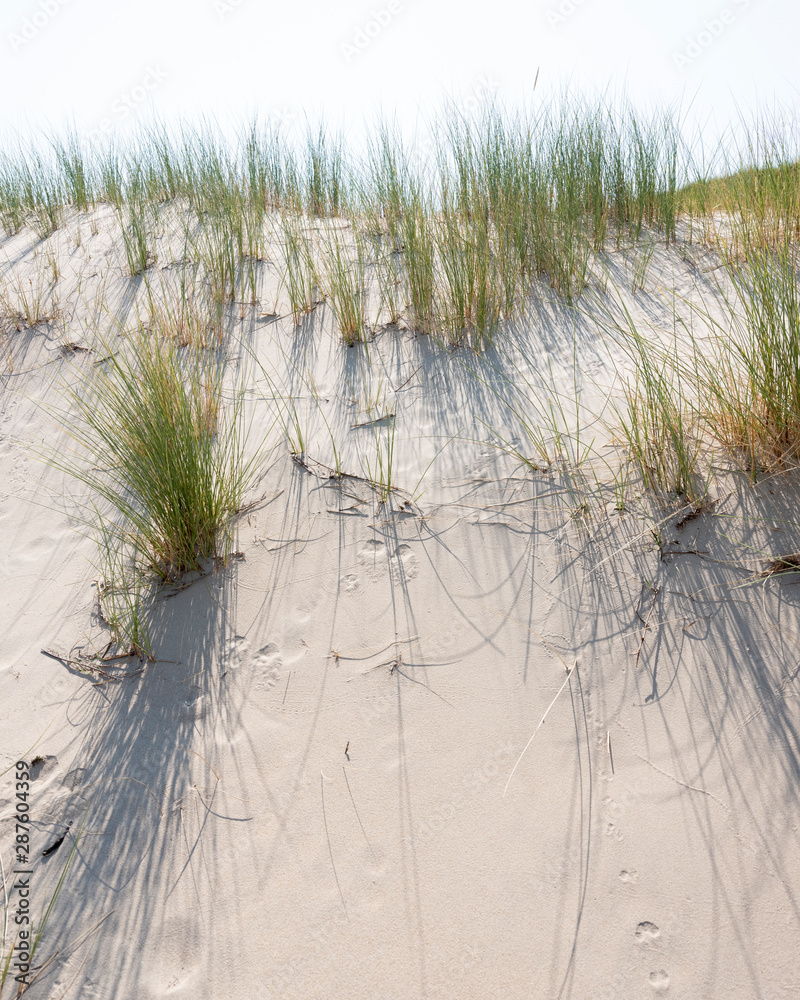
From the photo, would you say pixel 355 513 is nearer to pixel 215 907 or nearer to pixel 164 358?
pixel 164 358

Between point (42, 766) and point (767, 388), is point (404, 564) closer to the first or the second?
point (42, 766)

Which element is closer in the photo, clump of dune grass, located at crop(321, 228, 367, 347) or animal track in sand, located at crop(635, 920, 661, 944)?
animal track in sand, located at crop(635, 920, 661, 944)

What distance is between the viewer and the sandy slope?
1.24 m

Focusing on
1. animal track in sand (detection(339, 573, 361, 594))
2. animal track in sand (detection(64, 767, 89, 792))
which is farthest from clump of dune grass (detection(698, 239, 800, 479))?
animal track in sand (detection(64, 767, 89, 792))

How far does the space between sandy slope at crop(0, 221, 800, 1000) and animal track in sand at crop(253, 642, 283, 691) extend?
0.04ft

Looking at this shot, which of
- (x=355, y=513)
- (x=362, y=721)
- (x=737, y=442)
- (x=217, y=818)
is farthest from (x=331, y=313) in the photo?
(x=217, y=818)

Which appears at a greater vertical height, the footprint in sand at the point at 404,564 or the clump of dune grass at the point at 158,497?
the clump of dune grass at the point at 158,497

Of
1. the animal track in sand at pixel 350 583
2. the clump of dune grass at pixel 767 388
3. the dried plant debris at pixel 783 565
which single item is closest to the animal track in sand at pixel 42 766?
the animal track in sand at pixel 350 583

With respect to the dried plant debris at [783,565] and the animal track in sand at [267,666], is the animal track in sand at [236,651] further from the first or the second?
the dried plant debris at [783,565]

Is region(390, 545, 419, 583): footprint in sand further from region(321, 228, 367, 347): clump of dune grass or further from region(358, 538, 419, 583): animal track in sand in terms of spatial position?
region(321, 228, 367, 347): clump of dune grass

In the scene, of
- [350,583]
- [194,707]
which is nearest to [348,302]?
[350,583]

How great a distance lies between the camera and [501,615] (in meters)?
1.88

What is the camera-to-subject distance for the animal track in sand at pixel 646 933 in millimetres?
1205

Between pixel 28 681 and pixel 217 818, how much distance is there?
0.84 m
